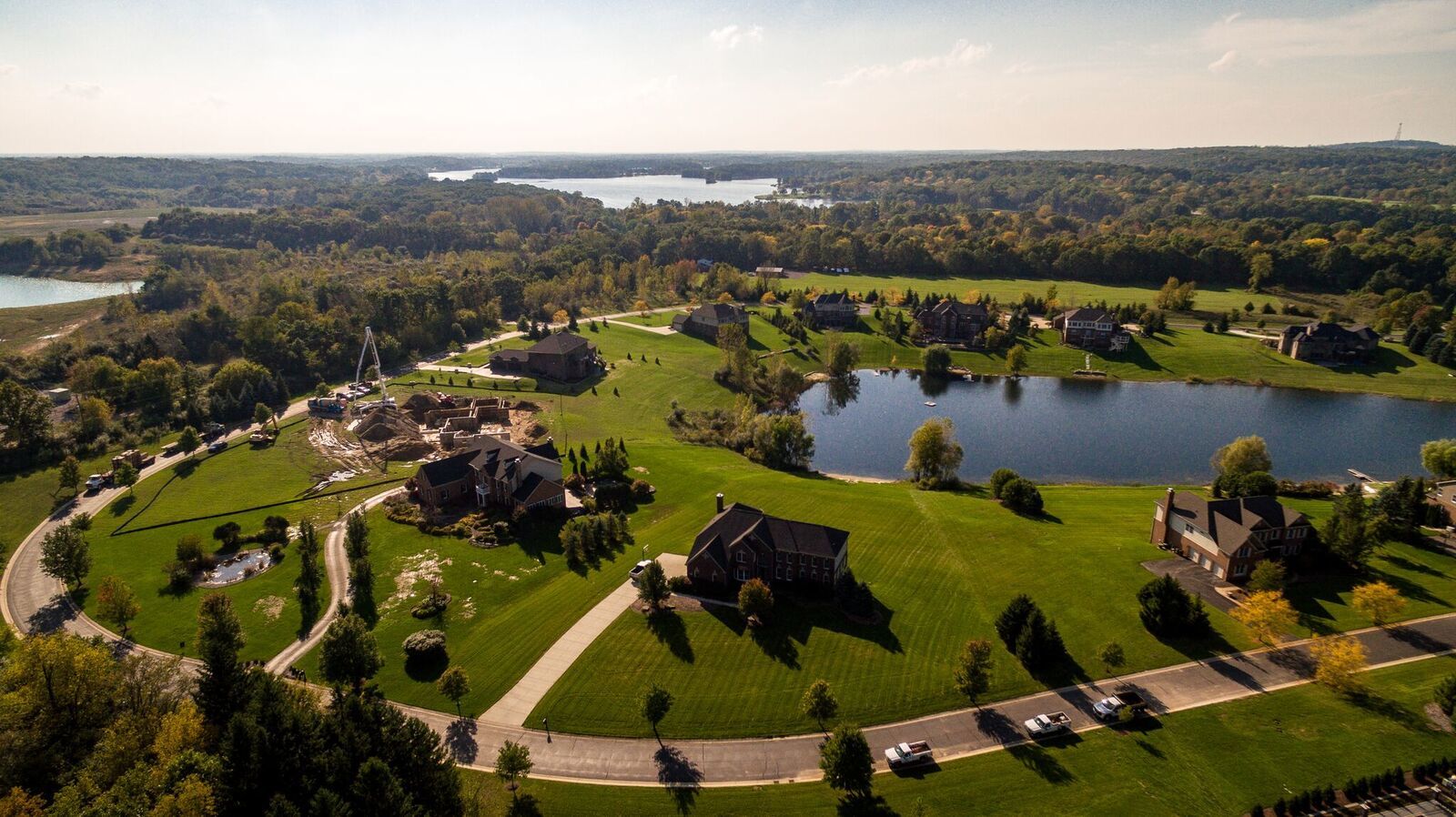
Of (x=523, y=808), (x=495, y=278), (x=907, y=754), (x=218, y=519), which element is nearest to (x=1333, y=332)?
(x=907, y=754)

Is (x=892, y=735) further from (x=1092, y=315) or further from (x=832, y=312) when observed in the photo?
(x=832, y=312)

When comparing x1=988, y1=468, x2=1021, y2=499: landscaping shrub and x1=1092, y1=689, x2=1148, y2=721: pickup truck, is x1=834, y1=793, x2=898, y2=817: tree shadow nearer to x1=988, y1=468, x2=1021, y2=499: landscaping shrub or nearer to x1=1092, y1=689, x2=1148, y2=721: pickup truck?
x1=1092, y1=689, x2=1148, y2=721: pickup truck

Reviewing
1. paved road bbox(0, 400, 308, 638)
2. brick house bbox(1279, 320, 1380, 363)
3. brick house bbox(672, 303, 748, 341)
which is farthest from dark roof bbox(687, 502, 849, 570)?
brick house bbox(1279, 320, 1380, 363)

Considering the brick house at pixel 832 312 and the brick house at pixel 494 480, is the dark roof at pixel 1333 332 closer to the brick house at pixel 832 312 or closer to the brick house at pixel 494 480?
the brick house at pixel 832 312

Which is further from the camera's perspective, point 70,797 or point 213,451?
point 213,451

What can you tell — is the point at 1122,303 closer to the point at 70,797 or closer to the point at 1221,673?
the point at 1221,673

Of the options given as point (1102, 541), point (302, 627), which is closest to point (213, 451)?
point (302, 627)
